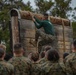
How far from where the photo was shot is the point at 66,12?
114ft

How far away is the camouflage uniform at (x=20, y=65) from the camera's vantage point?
7.28 metres

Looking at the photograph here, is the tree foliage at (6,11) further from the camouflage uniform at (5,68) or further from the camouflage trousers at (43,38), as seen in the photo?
the camouflage uniform at (5,68)

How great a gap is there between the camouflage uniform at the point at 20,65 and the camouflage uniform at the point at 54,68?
70 centimetres

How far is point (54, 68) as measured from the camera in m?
6.63

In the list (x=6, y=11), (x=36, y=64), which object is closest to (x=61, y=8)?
(x=6, y=11)

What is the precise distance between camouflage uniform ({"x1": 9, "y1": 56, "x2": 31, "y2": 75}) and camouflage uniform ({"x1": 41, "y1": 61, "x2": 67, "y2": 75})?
700 millimetres

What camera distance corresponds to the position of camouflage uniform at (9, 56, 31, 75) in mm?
7277

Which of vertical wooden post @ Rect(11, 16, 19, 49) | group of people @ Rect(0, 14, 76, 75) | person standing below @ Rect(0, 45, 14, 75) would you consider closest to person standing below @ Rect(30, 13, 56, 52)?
vertical wooden post @ Rect(11, 16, 19, 49)

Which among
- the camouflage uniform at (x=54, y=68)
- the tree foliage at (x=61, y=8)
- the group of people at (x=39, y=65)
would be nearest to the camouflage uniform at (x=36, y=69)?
the group of people at (x=39, y=65)

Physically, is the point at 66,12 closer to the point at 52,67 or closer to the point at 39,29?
the point at 39,29

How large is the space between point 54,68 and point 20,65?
3.02 ft

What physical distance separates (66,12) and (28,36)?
2151cm

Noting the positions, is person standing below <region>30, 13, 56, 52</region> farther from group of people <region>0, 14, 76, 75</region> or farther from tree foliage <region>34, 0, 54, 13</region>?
tree foliage <region>34, 0, 54, 13</region>

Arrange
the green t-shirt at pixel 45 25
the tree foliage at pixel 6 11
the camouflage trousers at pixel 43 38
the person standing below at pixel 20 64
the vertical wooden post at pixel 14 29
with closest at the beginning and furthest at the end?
Answer: the person standing below at pixel 20 64, the vertical wooden post at pixel 14 29, the green t-shirt at pixel 45 25, the camouflage trousers at pixel 43 38, the tree foliage at pixel 6 11
